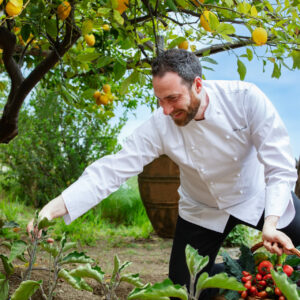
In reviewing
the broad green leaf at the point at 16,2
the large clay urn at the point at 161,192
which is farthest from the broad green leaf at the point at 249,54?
the large clay urn at the point at 161,192

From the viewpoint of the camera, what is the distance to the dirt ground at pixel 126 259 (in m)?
2.67

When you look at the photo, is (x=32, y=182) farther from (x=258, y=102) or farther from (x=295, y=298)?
(x=295, y=298)

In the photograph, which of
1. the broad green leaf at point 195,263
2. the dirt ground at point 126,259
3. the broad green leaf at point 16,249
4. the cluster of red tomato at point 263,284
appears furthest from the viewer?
the dirt ground at point 126,259

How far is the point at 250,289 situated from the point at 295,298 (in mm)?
648

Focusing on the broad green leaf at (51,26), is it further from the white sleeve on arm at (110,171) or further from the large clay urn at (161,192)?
the large clay urn at (161,192)

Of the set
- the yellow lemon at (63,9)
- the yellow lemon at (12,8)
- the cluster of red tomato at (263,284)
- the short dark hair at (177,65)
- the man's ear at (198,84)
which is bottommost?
the cluster of red tomato at (263,284)

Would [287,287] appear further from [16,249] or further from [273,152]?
[273,152]

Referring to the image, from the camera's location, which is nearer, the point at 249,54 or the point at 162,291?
the point at 162,291

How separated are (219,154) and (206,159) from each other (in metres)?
0.07

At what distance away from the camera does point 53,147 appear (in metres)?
6.14

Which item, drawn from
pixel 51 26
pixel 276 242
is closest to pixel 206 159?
pixel 276 242

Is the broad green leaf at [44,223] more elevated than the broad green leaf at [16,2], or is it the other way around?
the broad green leaf at [16,2]

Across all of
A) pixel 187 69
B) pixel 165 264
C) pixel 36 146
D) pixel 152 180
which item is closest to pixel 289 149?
pixel 187 69

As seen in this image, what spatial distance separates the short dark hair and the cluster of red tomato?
895 mm
